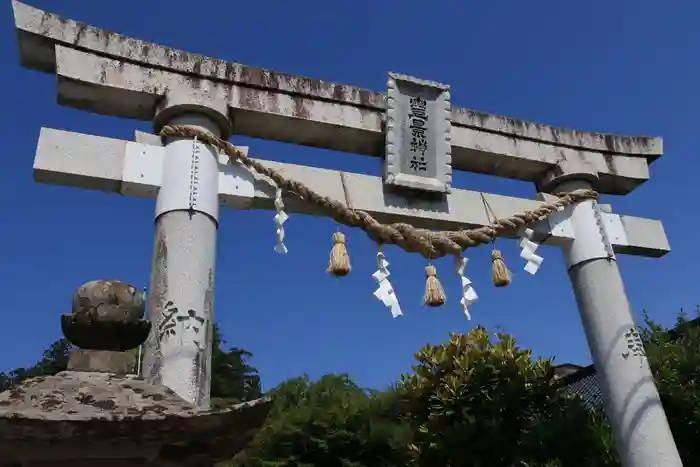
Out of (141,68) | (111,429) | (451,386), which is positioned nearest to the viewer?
(111,429)

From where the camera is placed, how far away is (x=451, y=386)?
865cm

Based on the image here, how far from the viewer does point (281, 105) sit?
578 cm

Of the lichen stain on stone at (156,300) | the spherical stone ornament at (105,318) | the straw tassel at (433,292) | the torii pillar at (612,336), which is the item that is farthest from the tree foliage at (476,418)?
the spherical stone ornament at (105,318)

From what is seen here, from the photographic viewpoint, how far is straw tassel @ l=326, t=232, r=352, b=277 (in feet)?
17.1

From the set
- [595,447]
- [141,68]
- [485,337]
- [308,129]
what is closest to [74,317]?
[141,68]

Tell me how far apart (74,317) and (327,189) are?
3.67 meters

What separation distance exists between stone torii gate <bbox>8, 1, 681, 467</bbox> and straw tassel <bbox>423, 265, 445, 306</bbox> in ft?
2.39

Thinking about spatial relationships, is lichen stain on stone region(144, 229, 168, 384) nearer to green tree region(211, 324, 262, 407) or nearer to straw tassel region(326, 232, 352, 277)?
straw tassel region(326, 232, 352, 277)

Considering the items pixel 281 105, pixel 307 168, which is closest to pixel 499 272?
pixel 307 168

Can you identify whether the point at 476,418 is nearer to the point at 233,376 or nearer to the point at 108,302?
the point at 108,302

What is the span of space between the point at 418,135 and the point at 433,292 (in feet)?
5.38

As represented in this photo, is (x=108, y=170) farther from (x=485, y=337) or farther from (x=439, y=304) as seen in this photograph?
(x=485, y=337)

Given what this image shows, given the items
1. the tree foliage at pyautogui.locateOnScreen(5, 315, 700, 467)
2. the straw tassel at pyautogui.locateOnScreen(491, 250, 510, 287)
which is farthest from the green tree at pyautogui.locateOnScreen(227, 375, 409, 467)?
the straw tassel at pyautogui.locateOnScreen(491, 250, 510, 287)

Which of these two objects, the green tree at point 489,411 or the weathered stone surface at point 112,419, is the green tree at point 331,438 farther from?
the weathered stone surface at point 112,419
